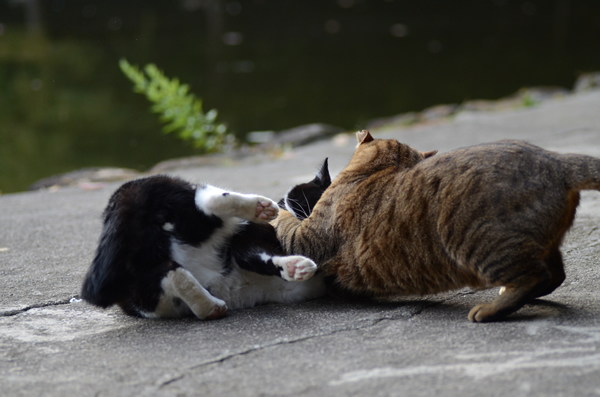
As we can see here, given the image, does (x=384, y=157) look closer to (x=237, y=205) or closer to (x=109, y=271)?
(x=237, y=205)

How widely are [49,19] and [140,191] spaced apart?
15.9 m

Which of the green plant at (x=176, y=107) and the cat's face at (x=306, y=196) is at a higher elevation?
the green plant at (x=176, y=107)

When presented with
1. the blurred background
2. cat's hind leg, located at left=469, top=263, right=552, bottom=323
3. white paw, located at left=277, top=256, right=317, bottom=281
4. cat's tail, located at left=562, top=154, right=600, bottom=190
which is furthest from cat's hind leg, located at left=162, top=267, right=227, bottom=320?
the blurred background

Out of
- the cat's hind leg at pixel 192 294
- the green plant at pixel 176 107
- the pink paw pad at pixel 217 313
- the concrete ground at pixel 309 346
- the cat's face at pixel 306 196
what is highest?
the green plant at pixel 176 107

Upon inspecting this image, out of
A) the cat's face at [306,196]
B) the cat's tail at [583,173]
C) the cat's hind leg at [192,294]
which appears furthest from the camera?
the cat's face at [306,196]

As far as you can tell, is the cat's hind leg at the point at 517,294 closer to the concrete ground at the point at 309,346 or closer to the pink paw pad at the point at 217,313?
the concrete ground at the point at 309,346

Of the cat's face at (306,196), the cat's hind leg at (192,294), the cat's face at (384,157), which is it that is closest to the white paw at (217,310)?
the cat's hind leg at (192,294)

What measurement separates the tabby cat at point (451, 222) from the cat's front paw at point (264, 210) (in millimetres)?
177

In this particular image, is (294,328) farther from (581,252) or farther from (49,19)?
(49,19)

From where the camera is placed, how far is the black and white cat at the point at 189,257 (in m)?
2.19

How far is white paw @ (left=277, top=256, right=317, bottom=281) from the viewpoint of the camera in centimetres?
221

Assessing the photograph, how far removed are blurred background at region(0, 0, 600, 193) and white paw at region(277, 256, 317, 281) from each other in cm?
488

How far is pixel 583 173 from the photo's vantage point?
196cm

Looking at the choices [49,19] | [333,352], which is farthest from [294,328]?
[49,19]
